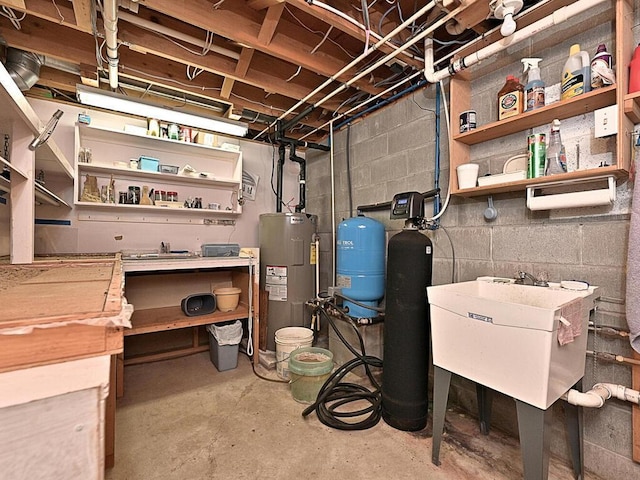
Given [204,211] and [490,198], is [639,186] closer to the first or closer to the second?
[490,198]

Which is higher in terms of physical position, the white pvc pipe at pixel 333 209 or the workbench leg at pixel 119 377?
the white pvc pipe at pixel 333 209

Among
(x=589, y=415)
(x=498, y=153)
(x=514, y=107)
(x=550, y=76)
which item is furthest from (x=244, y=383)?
(x=550, y=76)

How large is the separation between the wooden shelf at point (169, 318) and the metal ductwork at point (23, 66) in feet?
5.75

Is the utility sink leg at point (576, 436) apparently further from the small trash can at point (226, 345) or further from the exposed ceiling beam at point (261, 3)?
the exposed ceiling beam at point (261, 3)

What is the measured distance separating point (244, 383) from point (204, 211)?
1.54 metres

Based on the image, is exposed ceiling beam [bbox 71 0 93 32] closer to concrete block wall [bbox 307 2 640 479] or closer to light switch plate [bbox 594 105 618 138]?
concrete block wall [bbox 307 2 640 479]

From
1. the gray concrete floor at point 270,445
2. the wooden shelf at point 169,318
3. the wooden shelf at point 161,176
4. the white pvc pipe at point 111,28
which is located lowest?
the gray concrete floor at point 270,445

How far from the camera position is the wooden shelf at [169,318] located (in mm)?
2213

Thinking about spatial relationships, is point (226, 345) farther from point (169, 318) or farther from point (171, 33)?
point (171, 33)

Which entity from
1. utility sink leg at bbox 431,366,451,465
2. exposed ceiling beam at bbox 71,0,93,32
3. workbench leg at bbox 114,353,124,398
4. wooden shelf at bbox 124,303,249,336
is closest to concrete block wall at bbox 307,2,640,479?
utility sink leg at bbox 431,366,451,465

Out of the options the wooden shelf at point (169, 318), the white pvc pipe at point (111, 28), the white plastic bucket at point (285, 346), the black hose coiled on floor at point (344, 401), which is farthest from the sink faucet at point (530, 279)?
the white pvc pipe at point (111, 28)

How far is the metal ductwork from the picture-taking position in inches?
75.9

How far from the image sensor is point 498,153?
169cm

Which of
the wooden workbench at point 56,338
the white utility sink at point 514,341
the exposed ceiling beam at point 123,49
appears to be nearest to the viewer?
the wooden workbench at point 56,338
